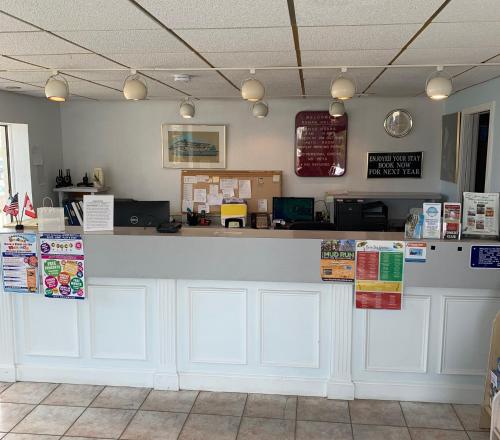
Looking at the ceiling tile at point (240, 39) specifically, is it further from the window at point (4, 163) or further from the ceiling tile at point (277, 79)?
the window at point (4, 163)

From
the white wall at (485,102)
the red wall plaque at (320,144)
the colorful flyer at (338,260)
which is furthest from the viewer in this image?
the red wall plaque at (320,144)

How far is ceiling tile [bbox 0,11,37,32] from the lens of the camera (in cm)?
219

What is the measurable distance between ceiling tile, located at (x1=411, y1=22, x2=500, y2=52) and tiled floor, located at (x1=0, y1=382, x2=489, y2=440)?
217 centimetres

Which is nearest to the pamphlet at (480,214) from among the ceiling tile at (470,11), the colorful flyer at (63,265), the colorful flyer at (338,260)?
the colorful flyer at (338,260)

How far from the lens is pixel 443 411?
2.97 metres

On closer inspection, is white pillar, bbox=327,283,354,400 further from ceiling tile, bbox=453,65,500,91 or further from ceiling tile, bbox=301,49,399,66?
ceiling tile, bbox=453,65,500,91

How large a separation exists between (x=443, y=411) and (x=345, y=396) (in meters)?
0.59

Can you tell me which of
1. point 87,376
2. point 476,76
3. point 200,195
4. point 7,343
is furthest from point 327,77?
point 7,343

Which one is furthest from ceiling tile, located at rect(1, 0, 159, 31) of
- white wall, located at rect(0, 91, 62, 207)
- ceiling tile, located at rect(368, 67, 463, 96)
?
white wall, located at rect(0, 91, 62, 207)

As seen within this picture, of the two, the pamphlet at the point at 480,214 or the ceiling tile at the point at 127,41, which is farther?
the pamphlet at the point at 480,214

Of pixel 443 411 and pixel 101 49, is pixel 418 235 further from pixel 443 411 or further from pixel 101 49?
pixel 101 49

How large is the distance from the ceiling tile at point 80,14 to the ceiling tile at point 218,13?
4.1 inches

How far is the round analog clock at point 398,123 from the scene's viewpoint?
221 inches

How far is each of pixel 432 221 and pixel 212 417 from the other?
1775 mm
